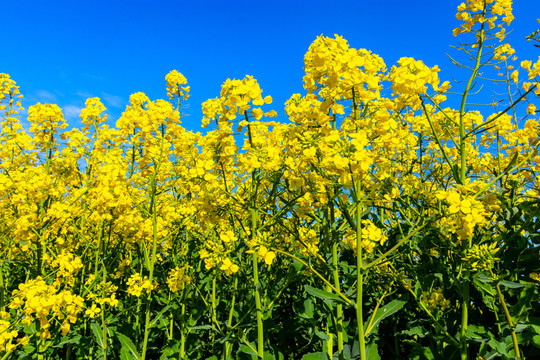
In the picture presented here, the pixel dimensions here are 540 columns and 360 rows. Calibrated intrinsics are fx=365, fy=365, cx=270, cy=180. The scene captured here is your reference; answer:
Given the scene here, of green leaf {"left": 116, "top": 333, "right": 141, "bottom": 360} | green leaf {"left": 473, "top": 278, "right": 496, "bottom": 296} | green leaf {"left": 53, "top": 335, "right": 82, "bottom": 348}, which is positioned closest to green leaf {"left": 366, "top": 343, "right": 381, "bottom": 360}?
green leaf {"left": 473, "top": 278, "right": 496, "bottom": 296}

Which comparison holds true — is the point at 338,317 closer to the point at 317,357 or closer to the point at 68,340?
the point at 317,357

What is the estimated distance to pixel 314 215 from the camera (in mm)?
3074

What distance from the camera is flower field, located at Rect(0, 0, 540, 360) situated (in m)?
2.61

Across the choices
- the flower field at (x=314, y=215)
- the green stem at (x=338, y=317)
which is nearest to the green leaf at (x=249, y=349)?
the flower field at (x=314, y=215)

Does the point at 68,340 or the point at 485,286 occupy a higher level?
the point at 485,286

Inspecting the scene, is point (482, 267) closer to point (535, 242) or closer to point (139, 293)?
point (535, 242)

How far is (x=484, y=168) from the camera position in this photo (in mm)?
4086

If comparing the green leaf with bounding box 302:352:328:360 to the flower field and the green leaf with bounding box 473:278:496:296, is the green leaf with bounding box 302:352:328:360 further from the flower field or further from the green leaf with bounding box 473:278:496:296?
the green leaf with bounding box 473:278:496:296

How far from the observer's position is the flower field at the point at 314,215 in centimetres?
261

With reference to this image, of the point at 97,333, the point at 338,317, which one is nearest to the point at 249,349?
the point at 338,317

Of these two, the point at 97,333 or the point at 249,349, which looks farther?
the point at 97,333

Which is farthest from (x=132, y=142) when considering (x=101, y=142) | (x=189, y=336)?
(x=189, y=336)

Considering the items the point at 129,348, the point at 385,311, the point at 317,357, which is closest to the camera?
the point at 385,311

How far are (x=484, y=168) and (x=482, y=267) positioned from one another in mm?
1836
